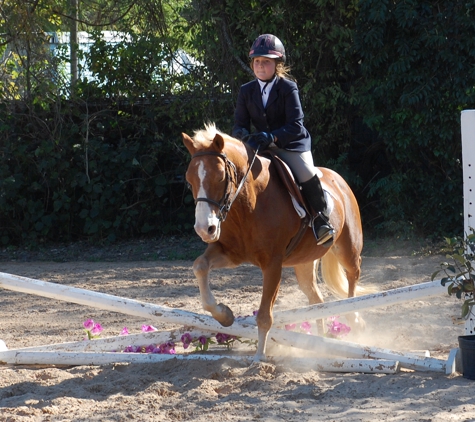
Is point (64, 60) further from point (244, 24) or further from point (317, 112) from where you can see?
point (317, 112)

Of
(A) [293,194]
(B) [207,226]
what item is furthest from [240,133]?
(B) [207,226]

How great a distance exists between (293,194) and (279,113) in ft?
2.13

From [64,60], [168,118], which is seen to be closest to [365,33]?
[168,118]

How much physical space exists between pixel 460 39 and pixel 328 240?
19.2 ft

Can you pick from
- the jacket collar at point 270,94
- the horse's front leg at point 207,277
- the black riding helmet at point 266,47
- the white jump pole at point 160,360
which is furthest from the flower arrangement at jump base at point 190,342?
the black riding helmet at point 266,47

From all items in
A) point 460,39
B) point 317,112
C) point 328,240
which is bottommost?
point 328,240

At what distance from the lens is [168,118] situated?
40.1 ft

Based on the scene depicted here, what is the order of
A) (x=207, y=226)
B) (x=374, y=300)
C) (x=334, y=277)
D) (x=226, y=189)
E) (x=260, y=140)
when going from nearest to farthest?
(x=207, y=226)
(x=226, y=189)
(x=374, y=300)
(x=260, y=140)
(x=334, y=277)

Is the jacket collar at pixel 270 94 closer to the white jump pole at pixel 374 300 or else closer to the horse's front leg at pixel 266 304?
the horse's front leg at pixel 266 304

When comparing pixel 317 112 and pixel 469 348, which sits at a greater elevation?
pixel 317 112

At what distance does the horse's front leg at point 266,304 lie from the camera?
4625 millimetres

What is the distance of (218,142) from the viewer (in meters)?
4.23

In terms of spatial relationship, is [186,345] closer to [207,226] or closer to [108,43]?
[207,226]

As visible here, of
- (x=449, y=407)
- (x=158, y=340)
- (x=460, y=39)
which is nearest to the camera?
(x=449, y=407)
